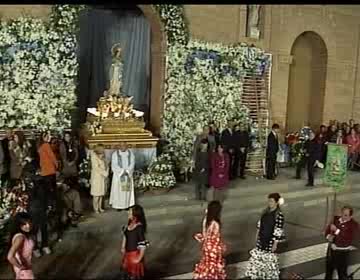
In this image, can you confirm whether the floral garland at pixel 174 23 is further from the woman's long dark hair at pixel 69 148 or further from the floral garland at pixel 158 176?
the woman's long dark hair at pixel 69 148

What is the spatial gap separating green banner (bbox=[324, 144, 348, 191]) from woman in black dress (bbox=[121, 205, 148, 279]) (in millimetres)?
5080

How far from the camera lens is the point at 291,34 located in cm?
2034

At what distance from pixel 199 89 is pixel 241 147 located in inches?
80.8

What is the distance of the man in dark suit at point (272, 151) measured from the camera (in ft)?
54.7

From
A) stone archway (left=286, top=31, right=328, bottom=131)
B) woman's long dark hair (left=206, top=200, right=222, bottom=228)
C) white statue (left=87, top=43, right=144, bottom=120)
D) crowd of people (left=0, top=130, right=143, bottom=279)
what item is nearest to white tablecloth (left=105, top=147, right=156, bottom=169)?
crowd of people (left=0, top=130, right=143, bottom=279)

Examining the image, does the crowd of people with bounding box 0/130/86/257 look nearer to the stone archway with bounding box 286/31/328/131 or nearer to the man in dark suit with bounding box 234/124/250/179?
the man in dark suit with bounding box 234/124/250/179

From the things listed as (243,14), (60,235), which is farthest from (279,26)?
(60,235)

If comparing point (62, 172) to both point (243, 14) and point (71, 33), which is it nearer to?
point (71, 33)

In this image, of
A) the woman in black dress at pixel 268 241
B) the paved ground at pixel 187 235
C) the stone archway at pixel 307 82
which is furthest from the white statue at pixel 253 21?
the woman in black dress at pixel 268 241

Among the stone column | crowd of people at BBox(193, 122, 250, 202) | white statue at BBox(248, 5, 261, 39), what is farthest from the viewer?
white statue at BBox(248, 5, 261, 39)

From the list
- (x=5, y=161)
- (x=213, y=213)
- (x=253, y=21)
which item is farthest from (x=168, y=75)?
(x=213, y=213)

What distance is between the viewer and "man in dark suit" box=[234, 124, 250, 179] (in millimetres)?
16734

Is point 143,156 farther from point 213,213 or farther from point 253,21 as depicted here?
point 213,213

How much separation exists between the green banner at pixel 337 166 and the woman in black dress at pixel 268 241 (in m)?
3.54
